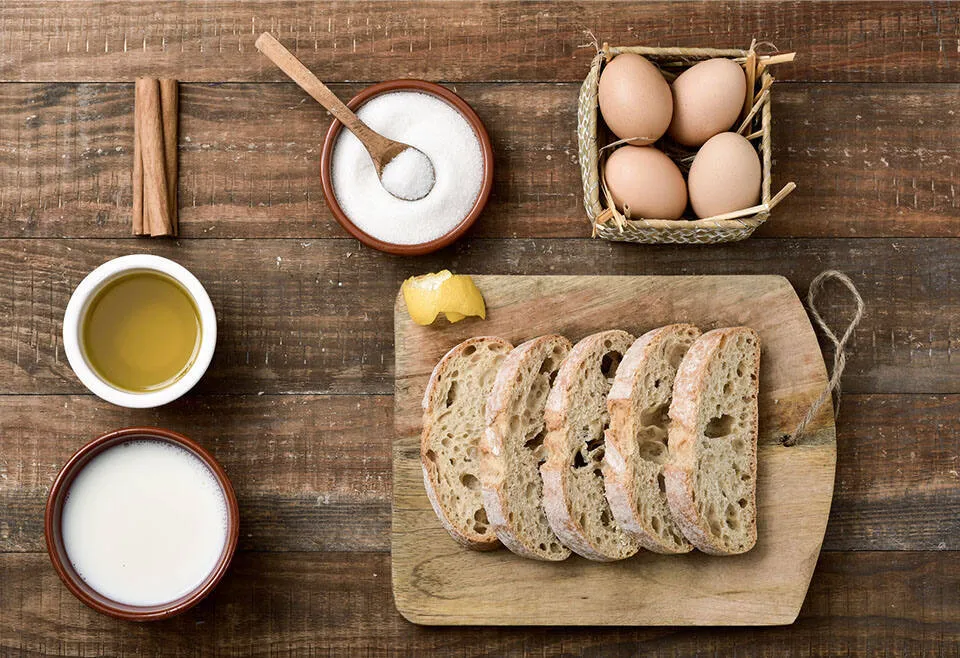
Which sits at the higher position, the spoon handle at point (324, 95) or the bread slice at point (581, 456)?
the spoon handle at point (324, 95)

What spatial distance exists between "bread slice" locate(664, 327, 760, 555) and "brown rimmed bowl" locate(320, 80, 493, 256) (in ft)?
1.45

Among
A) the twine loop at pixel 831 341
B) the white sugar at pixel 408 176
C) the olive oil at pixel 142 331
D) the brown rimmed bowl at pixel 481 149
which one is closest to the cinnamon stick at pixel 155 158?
the olive oil at pixel 142 331

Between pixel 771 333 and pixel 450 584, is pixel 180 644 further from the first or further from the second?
pixel 771 333

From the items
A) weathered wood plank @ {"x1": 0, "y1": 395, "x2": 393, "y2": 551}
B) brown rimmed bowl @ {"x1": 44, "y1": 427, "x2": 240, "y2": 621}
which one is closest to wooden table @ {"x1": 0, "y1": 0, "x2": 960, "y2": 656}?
weathered wood plank @ {"x1": 0, "y1": 395, "x2": 393, "y2": 551}

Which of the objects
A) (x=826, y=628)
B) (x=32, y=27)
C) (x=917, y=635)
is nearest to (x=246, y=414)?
(x=32, y=27)

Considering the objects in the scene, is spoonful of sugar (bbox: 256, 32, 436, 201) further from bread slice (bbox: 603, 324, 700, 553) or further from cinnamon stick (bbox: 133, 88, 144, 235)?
bread slice (bbox: 603, 324, 700, 553)

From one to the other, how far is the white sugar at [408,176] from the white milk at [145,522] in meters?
0.57

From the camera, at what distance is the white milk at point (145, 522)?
1393 mm

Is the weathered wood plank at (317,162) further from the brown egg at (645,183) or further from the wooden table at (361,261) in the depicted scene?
the brown egg at (645,183)

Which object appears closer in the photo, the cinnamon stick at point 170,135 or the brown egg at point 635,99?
the brown egg at point 635,99

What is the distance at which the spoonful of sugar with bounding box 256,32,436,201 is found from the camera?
144 centimetres

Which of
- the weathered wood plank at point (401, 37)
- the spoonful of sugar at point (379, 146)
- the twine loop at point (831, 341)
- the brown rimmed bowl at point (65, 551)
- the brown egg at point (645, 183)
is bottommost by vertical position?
the brown rimmed bowl at point (65, 551)

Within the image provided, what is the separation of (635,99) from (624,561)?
77 centimetres

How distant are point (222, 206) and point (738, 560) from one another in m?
1.10
